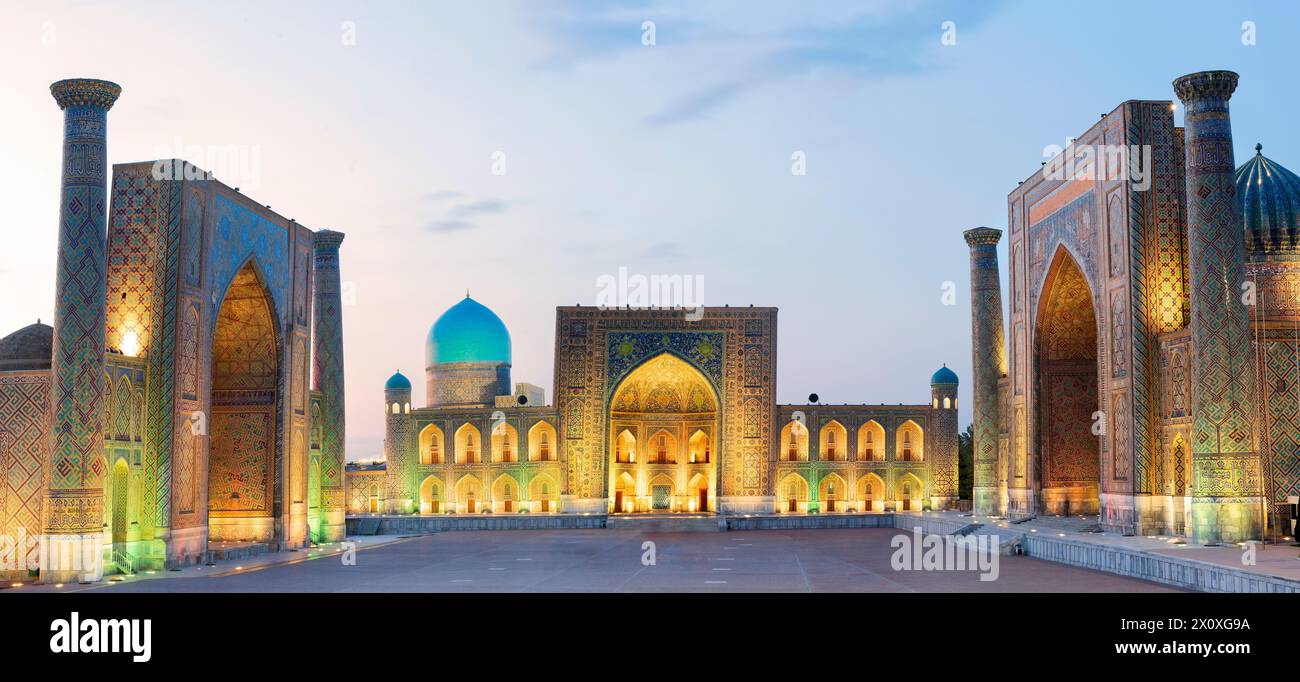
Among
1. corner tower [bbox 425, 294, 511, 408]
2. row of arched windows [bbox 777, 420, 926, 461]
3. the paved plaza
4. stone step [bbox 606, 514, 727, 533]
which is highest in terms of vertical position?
corner tower [bbox 425, 294, 511, 408]

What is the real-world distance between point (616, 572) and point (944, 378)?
68.7 ft

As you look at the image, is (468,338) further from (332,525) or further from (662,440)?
(332,525)

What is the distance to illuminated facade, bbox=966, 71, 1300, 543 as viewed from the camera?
679 inches

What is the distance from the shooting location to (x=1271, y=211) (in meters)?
21.1

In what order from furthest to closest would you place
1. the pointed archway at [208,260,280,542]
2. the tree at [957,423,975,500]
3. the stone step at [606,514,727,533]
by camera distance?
the tree at [957,423,975,500] → the stone step at [606,514,727,533] → the pointed archway at [208,260,280,542]

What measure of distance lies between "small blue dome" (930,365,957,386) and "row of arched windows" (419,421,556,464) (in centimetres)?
1077

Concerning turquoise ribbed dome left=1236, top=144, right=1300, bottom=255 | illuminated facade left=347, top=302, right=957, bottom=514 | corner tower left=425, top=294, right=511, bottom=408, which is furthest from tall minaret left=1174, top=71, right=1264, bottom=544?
corner tower left=425, top=294, right=511, bottom=408

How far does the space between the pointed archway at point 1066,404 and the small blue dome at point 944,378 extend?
34.4ft

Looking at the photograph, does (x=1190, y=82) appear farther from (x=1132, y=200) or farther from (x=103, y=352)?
(x=103, y=352)

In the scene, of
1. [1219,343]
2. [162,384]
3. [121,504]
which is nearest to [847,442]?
[1219,343]

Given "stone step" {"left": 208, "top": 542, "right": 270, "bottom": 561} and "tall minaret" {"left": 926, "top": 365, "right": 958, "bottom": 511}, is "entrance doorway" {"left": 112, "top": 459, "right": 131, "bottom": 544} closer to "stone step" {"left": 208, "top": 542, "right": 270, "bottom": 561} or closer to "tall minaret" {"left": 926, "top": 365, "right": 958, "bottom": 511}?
"stone step" {"left": 208, "top": 542, "right": 270, "bottom": 561}

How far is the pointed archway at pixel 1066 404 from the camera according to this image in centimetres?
2484
